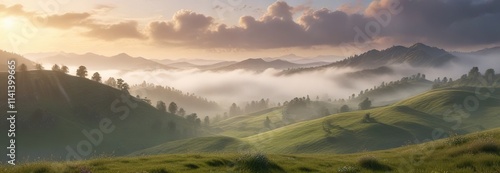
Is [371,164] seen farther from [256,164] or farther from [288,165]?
[256,164]

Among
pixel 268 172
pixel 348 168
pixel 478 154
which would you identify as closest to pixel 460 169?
pixel 478 154

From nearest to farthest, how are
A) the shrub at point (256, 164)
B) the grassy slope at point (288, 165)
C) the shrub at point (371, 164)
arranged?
the grassy slope at point (288, 165)
the shrub at point (256, 164)
the shrub at point (371, 164)

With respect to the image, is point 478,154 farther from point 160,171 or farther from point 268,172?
point 160,171

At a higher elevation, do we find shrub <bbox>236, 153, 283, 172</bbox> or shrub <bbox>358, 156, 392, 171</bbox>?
shrub <bbox>236, 153, 283, 172</bbox>

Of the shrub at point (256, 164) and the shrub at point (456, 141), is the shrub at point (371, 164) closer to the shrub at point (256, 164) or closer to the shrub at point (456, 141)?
the shrub at point (256, 164)

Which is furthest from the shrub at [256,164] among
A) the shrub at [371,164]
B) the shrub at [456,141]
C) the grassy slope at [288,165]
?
the shrub at [456,141]

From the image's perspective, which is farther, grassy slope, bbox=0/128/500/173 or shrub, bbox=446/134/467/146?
shrub, bbox=446/134/467/146

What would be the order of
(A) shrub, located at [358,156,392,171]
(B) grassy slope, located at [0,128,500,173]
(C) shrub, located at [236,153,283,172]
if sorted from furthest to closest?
(A) shrub, located at [358,156,392,171]
(C) shrub, located at [236,153,283,172]
(B) grassy slope, located at [0,128,500,173]

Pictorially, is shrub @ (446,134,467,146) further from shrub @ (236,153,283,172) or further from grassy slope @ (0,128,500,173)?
shrub @ (236,153,283,172)

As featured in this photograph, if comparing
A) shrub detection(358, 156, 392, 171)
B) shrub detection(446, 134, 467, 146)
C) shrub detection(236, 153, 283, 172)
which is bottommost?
shrub detection(358, 156, 392, 171)

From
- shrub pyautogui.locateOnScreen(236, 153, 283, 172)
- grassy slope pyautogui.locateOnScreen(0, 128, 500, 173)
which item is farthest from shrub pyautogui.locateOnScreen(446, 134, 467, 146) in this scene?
shrub pyautogui.locateOnScreen(236, 153, 283, 172)

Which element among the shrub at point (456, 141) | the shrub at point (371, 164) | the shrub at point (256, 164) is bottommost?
the shrub at point (371, 164)

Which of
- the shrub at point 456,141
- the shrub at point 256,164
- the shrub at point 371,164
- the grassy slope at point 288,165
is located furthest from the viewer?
the shrub at point 456,141

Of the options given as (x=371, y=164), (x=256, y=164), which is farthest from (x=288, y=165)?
(x=371, y=164)
